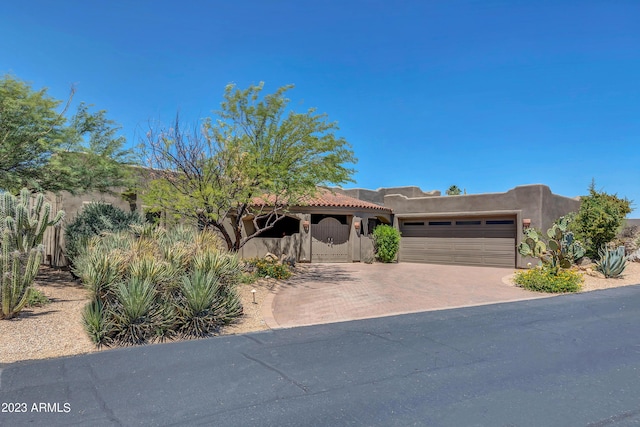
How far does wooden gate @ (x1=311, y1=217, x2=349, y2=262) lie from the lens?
68.2ft

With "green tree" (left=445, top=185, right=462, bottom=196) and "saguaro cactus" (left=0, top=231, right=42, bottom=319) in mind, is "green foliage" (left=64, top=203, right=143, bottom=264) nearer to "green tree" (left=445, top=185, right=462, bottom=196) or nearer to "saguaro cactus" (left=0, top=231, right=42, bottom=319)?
"saguaro cactus" (left=0, top=231, right=42, bottom=319)

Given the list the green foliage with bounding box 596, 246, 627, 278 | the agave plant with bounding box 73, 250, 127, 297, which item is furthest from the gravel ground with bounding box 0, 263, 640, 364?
the green foliage with bounding box 596, 246, 627, 278

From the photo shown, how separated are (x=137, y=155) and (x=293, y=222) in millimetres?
11491

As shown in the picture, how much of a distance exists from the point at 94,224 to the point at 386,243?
1401 cm

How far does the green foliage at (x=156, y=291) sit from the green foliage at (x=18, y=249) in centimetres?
117

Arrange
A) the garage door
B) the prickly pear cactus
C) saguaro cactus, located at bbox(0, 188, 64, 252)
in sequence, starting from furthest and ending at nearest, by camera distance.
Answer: the garage door < the prickly pear cactus < saguaro cactus, located at bbox(0, 188, 64, 252)

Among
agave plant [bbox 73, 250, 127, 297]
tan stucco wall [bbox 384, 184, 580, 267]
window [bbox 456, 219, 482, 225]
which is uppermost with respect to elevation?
tan stucco wall [bbox 384, 184, 580, 267]

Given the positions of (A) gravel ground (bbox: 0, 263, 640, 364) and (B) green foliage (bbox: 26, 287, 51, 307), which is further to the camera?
(B) green foliage (bbox: 26, 287, 51, 307)

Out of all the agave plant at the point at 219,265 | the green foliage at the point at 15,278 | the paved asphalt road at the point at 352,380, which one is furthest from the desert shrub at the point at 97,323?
the agave plant at the point at 219,265

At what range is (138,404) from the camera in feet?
14.3

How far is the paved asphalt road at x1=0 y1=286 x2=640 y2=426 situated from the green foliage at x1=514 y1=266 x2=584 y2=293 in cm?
485

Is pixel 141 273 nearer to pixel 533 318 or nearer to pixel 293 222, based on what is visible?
pixel 533 318

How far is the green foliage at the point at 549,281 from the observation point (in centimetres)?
1241

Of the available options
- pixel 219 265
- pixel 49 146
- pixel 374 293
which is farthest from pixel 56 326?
pixel 374 293
